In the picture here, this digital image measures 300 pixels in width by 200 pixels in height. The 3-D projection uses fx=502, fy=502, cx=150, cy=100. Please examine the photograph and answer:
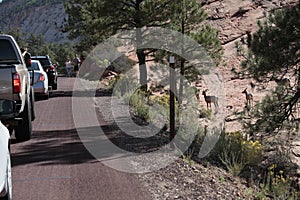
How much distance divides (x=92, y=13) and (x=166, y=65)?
16.0 feet

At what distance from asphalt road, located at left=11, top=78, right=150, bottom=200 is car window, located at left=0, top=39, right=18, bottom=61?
187 centimetres

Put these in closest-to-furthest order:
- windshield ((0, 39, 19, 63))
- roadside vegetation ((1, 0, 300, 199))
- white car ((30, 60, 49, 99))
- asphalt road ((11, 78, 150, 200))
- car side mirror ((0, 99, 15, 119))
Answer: car side mirror ((0, 99, 15, 119)) → asphalt road ((11, 78, 150, 200)) → roadside vegetation ((1, 0, 300, 199)) → windshield ((0, 39, 19, 63)) → white car ((30, 60, 49, 99))

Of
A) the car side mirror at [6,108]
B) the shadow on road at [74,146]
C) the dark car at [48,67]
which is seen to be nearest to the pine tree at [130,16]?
the dark car at [48,67]

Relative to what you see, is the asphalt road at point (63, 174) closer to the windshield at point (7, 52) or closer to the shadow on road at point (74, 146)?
the shadow on road at point (74, 146)

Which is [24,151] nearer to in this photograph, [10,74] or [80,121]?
[10,74]

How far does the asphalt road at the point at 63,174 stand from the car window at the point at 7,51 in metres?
1.87

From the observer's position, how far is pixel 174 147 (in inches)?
401

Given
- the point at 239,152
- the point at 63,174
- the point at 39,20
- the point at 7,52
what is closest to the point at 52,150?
the point at 63,174

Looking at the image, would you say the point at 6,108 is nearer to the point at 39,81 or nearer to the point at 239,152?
the point at 239,152

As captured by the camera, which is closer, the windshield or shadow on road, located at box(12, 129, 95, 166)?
shadow on road, located at box(12, 129, 95, 166)

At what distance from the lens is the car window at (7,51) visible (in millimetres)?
10906

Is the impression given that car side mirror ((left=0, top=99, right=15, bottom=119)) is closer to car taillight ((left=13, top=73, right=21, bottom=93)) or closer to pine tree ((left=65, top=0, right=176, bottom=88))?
car taillight ((left=13, top=73, right=21, bottom=93))

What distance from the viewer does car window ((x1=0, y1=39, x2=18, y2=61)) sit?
1091 cm

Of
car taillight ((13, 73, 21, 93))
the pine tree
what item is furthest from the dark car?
car taillight ((13, 73, 21, 93))
